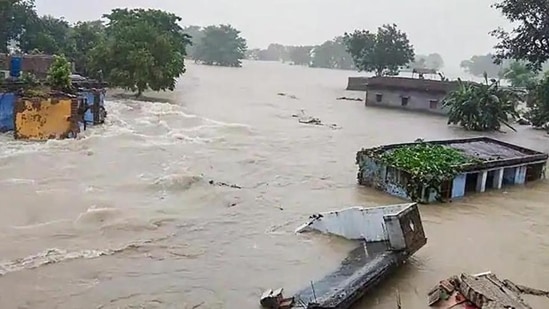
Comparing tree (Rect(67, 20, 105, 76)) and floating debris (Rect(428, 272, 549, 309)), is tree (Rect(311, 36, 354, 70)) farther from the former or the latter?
floating debris (Rect(428, 272, 549, 309))

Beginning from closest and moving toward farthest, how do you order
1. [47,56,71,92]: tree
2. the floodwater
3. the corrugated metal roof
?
the floodwater, [47,56,71,92]: tree, the corrugated metal roof

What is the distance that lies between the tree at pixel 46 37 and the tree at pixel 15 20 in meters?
0.35

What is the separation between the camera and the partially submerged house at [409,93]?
3531cm

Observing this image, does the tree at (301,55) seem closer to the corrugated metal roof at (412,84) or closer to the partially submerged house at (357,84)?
the partially submerged house at (357,84)

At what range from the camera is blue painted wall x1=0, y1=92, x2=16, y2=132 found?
1919 cm

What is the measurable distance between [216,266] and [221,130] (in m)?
14.4

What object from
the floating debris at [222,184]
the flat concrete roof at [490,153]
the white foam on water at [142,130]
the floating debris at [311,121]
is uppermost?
the flat concrete roof at [490,153]

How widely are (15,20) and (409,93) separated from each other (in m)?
26.9

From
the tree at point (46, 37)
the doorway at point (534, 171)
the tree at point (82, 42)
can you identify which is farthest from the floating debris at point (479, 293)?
the tree at point (46, 37)

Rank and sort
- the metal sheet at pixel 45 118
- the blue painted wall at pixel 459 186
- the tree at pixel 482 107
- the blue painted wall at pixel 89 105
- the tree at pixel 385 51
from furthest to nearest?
1. the tree at pixel 385 51
2. the tree at pixel 482 107
3. the blue painted wall at pixel 89 105
4. the metal sheet at pixel 45 118
5. the blue painted wall at pixel 459 186

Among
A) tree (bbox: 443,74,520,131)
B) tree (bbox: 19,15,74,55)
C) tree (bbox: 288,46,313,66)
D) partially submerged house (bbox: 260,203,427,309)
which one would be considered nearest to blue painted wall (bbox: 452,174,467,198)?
partially submerged house (bbox: 260,203,427,309)

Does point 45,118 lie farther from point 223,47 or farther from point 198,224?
point 223,47

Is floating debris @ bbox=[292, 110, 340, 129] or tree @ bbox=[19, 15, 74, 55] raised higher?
tree @ bbox=[19, 15, 74, 55]

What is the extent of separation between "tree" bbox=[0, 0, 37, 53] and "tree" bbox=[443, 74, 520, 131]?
2833 centimetres
